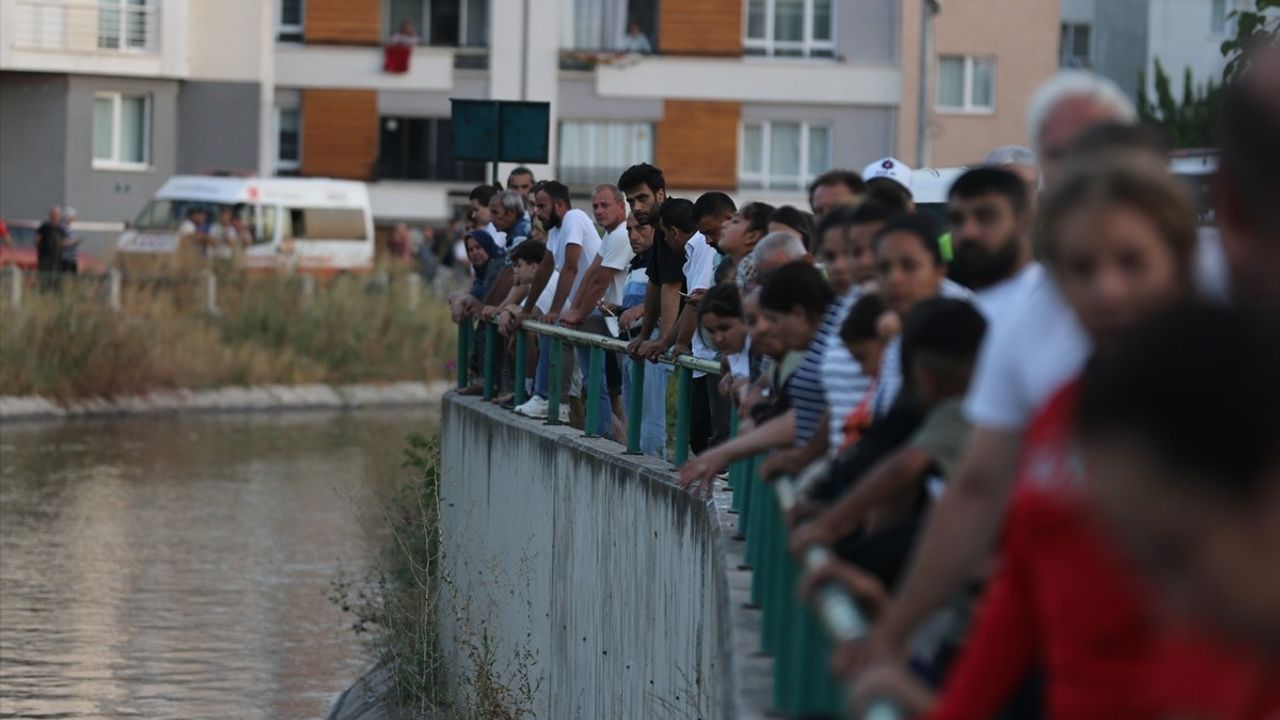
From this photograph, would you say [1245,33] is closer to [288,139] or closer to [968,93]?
[288,139]

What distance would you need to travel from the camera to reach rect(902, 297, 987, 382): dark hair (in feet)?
16.3

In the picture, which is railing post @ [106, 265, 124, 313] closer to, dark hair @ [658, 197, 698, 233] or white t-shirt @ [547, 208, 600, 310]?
white t-shirt @ [547, 208, 600, 310]

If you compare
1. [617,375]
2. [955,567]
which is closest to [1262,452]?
[955,567]

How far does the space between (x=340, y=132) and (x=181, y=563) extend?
104ft

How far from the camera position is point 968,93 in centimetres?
5772

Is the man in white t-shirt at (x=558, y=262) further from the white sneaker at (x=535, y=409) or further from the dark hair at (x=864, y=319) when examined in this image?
the dark hair at (x=864, y=319)

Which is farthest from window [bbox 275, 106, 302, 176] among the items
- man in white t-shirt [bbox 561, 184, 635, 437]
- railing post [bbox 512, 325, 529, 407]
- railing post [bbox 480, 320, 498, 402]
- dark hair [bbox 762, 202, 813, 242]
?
dark hair [bbox 762, 202, 813, 242]

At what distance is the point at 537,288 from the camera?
1493 centimetres

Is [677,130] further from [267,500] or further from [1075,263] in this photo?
[1075,263]

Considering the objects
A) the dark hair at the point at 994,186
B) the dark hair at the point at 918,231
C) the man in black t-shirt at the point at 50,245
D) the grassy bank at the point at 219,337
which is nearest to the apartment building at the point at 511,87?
the man in black t-shirt at the point at 50,245

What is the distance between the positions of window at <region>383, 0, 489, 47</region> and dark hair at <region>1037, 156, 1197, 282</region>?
5305 cm

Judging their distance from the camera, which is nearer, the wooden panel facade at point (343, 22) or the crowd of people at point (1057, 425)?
the crowd of people at point (1057, 425)

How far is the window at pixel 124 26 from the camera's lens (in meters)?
53.5

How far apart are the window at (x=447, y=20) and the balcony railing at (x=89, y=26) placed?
5821 mm
